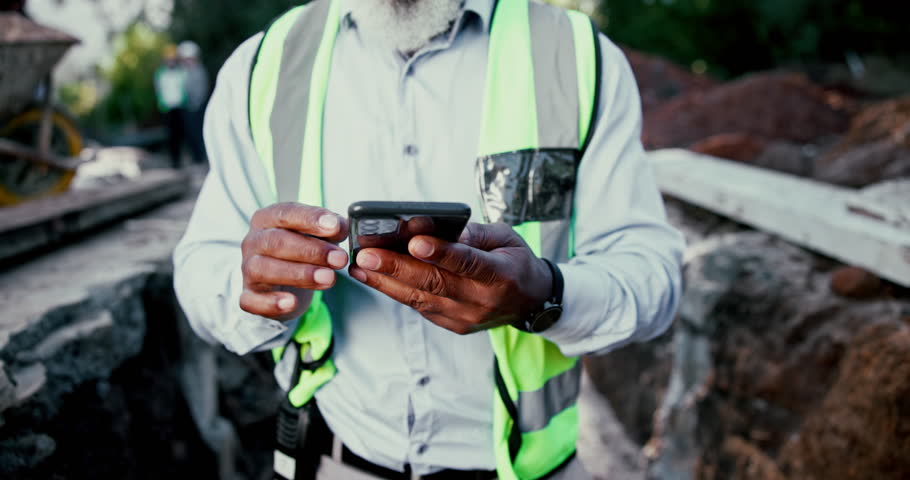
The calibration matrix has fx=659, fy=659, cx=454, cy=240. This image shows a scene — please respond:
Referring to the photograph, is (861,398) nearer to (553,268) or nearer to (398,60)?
(553,268)

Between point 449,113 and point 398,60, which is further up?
point 398,60

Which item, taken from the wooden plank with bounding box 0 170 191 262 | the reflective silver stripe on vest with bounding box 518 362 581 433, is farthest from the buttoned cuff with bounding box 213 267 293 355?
the wooden plank with bounding box 0 170 191 262

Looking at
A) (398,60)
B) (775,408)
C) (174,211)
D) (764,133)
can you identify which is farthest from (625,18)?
(398,60)

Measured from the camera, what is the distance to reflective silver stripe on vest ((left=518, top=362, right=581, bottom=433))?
1.54m

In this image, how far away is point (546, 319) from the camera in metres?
1.33

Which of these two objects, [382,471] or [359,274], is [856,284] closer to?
[382,471]

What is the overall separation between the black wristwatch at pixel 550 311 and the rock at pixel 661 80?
677cm

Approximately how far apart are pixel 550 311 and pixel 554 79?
23.1 inches

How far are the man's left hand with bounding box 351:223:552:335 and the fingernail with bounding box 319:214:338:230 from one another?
0.08 meters

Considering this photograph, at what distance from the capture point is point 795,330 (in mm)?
2658

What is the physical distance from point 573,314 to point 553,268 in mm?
118

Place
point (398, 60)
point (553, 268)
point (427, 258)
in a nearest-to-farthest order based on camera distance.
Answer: point (427, 258)
point (553, 268)
point (398, 60)

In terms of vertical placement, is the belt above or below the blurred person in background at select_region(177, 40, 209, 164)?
above

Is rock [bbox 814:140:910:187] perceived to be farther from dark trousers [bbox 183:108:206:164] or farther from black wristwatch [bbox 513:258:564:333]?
dark trousers [bbox 183:108:206:164]
